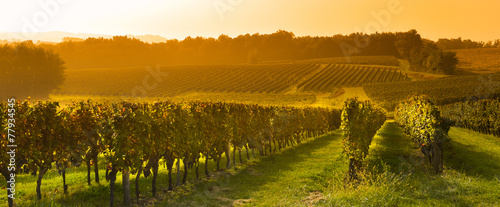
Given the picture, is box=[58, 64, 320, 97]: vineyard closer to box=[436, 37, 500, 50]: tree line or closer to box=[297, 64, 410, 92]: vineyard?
box=[297, 64, 410, 92]: vineyard

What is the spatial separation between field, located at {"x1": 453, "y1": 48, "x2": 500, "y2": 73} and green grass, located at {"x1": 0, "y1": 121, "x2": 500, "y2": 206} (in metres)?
118

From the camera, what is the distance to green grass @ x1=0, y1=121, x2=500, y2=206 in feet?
34.2

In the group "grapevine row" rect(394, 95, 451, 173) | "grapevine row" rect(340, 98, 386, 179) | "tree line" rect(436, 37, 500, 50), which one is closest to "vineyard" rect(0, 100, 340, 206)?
"grapevine row" rect(340, 98, 386, 179)

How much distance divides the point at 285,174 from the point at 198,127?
473cm

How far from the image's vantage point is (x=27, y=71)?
2393 inches

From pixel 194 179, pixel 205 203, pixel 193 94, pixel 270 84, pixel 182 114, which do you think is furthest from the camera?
pixel 270 84

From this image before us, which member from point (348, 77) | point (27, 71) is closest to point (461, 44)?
point (348, 77)

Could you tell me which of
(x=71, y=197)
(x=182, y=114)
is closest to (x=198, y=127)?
(x=182, y=114)

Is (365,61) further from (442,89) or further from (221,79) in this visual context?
(221,79)

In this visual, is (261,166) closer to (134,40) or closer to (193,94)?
(193,94)

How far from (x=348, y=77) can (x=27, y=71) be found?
3367 inches

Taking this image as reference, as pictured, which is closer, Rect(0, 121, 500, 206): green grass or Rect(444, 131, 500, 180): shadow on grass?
Rect(0, 121, 500, 206): green grass

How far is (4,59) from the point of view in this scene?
5822cm

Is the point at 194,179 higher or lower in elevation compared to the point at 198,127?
lower
